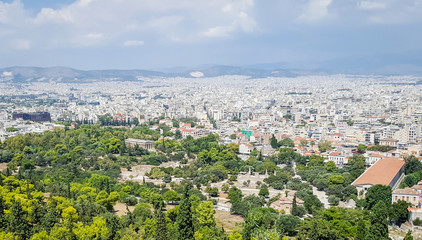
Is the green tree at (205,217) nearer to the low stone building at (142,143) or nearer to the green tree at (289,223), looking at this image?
the green tree at (289,223)

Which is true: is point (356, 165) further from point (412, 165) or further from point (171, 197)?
point (171, 197)

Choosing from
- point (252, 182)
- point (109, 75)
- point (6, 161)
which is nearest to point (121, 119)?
point (6, 161)

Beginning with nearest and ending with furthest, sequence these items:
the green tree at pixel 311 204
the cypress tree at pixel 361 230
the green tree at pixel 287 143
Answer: the cypress tree at pixel 361 230, the green tree at pixel 311 204, the green tree at pixel 287 143

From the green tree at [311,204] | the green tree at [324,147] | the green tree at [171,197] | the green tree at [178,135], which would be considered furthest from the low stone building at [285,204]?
the green tree at [178,135]

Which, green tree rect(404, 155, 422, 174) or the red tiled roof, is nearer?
the red tiled roof

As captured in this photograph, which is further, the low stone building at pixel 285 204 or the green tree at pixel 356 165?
the green tree at pixel 356 165

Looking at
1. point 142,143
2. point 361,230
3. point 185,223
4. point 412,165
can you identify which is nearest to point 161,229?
point 185,223

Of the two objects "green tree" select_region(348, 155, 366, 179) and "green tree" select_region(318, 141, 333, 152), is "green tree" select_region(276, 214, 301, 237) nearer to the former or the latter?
"green tree" select_region(348, 155, 366, 179)

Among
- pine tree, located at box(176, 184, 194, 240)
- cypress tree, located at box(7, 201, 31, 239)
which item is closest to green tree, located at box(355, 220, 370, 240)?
pine tree, located at box(176, 184, 194, 240)

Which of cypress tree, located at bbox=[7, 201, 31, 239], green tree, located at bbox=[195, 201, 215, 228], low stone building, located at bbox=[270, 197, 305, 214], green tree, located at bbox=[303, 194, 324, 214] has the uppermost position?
cypress tree, located at bbox=[7, 201, 31, 239]

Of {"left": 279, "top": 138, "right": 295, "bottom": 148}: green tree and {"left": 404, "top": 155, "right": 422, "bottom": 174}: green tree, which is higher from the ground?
{"left": 404, "top": 155, "right": 422, "bottom": 174}: green tree

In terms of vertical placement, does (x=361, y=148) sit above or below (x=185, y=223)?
below
